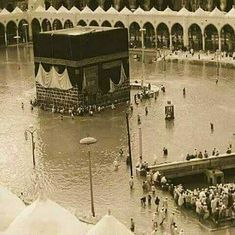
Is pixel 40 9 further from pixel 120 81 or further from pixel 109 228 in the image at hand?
pixel 109 228

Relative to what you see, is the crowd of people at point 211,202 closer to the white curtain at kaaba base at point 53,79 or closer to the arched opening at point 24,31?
the white curtain at kaaba base at point 53,79

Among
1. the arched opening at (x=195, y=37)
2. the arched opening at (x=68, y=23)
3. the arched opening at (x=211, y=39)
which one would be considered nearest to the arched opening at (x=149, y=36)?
the arched opening at (x=195, y=37)

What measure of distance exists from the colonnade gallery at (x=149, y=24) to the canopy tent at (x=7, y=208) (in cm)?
3956

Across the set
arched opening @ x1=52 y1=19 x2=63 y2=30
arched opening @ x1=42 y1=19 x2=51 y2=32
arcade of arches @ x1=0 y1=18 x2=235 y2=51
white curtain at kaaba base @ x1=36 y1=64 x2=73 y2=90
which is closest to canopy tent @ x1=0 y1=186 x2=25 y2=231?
white curtain at kaaba base @ x1=36 y1=64 x2=73 y2=90

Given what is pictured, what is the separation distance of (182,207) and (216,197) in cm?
136

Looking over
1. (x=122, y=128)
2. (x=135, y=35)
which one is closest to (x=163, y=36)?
(x=135, y=35)

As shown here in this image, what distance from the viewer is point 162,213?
27781 millimetres

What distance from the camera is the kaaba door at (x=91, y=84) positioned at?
45125mm

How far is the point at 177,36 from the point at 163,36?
5.69ft

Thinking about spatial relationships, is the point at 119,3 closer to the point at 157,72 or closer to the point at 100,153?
the point at 157,72

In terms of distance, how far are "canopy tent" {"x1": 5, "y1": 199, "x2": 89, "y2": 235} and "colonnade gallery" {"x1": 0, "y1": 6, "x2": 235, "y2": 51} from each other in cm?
4059

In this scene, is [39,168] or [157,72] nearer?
[39,168]

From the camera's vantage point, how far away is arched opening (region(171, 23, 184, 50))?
6370 centimetres

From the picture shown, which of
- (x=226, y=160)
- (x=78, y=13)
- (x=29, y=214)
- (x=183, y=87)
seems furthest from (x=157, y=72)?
(x=29, y=214)
